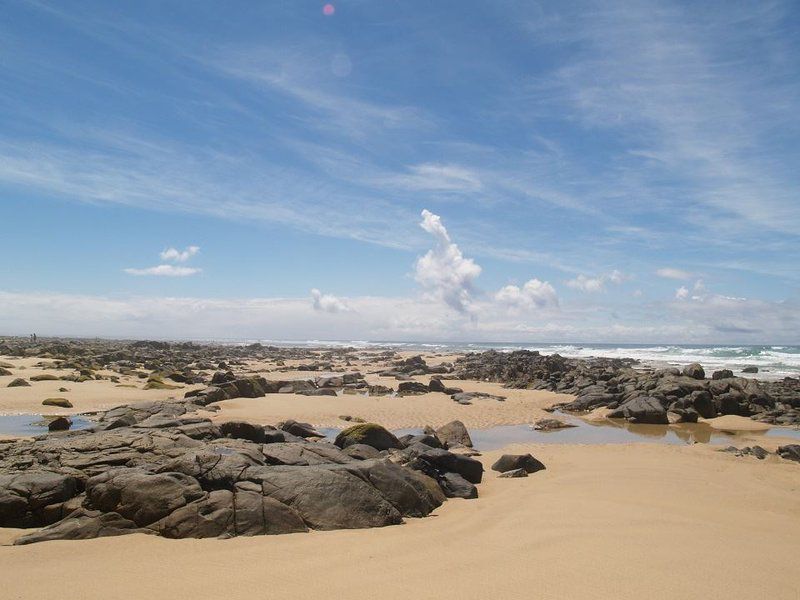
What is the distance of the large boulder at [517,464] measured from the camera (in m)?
12.9

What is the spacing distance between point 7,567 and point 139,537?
4.74 ft

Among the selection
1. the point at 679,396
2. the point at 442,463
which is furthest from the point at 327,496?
the point at 679,396

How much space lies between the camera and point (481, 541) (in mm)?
7484

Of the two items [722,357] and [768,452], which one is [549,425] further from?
[722,357]

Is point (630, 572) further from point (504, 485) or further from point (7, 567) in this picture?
point (7, 567)

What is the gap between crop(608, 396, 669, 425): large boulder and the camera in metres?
23.0

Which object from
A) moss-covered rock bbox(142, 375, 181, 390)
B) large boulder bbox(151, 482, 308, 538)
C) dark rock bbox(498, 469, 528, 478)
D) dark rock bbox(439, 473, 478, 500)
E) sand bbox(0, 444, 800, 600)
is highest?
large boulder bbox(151, 482, 308, 538)

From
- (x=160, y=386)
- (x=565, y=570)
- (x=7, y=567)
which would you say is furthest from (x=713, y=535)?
(x=160, y=386)

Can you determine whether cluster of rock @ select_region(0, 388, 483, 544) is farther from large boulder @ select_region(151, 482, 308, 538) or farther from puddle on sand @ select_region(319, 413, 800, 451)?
puddle on sand @ select_region(319, 413, 800, 451)

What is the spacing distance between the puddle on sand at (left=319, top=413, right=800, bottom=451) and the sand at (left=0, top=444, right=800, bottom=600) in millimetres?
8401

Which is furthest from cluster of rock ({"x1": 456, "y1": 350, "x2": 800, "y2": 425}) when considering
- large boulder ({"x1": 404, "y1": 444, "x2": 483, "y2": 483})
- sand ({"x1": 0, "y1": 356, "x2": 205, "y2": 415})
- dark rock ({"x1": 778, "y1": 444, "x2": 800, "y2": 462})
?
sand ({"x1": 0, "y1": 356, "x2": 205, "y2": 415})

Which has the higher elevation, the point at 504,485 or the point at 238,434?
the point at 238,434

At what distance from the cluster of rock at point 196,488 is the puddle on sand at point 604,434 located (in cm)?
755

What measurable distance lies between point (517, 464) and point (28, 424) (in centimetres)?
1667
